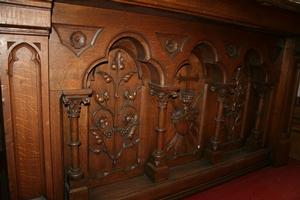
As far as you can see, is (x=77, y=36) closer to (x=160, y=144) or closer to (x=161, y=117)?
(x=161, y=117)

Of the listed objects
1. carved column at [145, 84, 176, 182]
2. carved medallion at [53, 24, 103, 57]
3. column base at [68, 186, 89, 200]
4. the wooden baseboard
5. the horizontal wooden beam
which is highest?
the horizontal wooden beam

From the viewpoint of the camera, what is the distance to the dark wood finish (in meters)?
1.07

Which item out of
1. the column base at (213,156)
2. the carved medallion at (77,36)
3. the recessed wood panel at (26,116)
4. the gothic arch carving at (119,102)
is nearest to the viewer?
the recessed wood panel at (26,116)

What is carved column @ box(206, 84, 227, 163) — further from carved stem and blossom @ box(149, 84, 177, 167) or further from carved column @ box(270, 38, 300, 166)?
carved column @ box(270, 38, 300, 166)

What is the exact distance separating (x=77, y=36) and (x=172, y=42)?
589mm

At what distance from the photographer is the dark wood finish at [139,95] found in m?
1.07

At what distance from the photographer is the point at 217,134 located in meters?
1.94

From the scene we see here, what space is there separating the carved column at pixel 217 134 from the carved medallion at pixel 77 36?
1.06m

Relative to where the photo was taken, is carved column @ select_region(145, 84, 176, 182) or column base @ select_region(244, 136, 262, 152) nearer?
carved column @ select_region(145, 84, 176, 182)

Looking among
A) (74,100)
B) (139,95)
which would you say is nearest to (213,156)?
(139,95)

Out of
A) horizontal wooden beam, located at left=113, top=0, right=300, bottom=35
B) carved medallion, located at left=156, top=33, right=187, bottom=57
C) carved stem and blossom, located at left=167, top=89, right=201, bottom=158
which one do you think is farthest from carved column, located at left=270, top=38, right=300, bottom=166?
Result: carved medallion, located at left=156, top=33, right=187, bottom=57

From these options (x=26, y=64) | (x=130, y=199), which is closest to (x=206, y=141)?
(x=130, y=199)

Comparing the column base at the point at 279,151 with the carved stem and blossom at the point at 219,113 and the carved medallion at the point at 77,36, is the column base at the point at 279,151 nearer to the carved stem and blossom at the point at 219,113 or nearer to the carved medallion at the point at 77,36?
the carved stem and blossom at the point at 219,113

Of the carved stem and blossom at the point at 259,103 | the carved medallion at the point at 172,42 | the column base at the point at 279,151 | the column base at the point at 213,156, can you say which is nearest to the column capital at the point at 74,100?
the carved medallion at the point at 172,42
